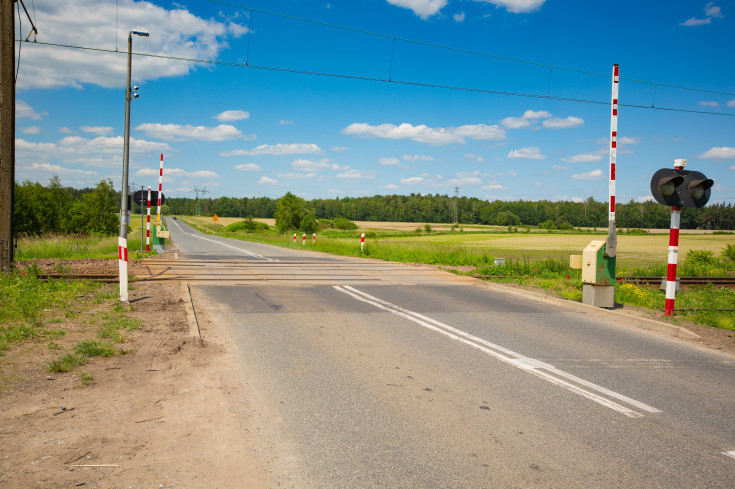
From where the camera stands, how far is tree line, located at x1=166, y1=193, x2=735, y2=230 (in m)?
129

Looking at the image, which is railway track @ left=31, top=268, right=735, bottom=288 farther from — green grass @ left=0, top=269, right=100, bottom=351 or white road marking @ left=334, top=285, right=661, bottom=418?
white road marking @ left=334, top=285, right=661, bottom=418

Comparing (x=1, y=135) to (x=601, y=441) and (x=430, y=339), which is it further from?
(x=601, y=441)

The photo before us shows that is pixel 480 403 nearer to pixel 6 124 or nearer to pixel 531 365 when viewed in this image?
pixel 531 365

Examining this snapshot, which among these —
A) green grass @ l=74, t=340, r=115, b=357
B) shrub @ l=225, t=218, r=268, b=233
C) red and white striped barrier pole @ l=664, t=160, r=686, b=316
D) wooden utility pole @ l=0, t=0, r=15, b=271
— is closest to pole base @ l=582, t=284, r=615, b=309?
red and white striped barrier pole @ l=664, t=160, r=686, b=316

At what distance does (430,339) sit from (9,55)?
11.7 meters

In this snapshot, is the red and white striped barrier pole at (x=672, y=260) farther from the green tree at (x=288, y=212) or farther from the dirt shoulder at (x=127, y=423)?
the green tree at (x=288, y=212)

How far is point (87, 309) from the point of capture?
912 centimetres

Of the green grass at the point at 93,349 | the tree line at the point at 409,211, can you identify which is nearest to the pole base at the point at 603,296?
the green grass at the point at 93,349

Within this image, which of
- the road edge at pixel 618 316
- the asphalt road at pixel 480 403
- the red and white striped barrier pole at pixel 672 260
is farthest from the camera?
the red and white striped barrier pole at pixel 672 260

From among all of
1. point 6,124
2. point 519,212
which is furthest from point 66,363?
point 519,212

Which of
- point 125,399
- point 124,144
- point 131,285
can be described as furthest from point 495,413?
point 124,144

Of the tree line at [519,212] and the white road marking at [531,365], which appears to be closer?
the white road marking at [531,365]

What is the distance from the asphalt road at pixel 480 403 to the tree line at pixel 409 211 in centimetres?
5760

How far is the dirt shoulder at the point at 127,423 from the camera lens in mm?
3406
